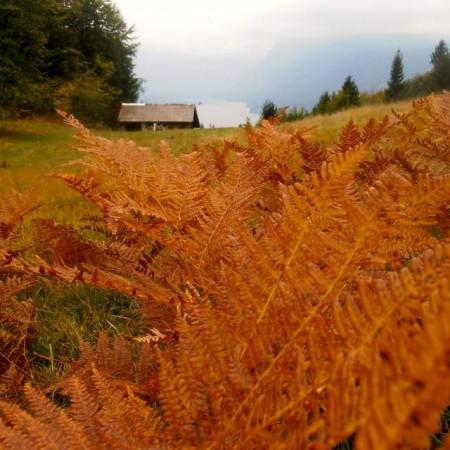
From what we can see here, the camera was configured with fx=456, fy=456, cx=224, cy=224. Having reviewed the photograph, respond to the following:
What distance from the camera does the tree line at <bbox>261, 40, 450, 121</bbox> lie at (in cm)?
4344

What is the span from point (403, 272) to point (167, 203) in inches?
31.6

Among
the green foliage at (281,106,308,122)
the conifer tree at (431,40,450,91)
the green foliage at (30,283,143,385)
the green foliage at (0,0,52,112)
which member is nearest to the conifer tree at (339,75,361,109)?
the green foliage at (281,106,308,122)

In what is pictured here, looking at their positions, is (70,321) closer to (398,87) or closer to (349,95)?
(349,95)

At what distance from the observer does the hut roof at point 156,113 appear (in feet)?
131

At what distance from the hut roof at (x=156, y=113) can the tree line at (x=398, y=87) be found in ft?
25.2

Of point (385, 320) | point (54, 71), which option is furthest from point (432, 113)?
point (54, 71)

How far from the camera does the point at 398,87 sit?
55.8 m

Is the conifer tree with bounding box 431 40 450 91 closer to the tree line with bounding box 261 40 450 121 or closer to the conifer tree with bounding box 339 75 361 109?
the tree line with bounding box 261 40 450 121

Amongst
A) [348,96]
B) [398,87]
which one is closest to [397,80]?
[398,87]

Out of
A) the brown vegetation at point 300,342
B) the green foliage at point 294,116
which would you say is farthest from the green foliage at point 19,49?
the brown vegetation at point 300,342

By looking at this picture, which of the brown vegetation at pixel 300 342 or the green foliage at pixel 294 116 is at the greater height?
the green foliage at pixel 294 116

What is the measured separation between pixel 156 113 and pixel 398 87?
103 feet

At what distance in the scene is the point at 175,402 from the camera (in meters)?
0.58

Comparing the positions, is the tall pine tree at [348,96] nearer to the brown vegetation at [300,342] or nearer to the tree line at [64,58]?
the tree line at [64,58]
